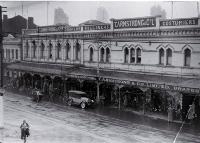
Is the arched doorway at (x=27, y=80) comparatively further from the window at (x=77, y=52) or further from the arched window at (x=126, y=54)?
the arched window at (x=126, y=54)

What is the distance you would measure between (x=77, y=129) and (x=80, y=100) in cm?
754

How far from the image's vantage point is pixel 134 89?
28656 mm

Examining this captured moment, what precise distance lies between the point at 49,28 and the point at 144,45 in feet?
52.0

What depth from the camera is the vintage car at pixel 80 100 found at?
28094 mm

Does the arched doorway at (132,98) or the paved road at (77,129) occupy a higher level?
the arched doorway at (132,98)

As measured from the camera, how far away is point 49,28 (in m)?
40.0

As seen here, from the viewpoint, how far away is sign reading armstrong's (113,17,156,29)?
90.1 feet

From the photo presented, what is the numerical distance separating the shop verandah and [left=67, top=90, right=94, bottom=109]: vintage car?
163cm

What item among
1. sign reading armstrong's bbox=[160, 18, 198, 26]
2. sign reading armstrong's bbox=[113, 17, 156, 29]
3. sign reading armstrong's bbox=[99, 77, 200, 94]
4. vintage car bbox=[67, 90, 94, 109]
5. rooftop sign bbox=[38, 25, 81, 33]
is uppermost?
rooftop sign bbox=[38, 25, 81, 33]

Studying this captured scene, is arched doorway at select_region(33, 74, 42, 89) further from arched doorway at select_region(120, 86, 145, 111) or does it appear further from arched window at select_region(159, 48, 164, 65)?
arched window at select_region(159, 48, 164, 65)

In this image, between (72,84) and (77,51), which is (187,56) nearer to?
(77,51)

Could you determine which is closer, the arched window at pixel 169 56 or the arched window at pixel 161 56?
the arched window at pixel 169 56

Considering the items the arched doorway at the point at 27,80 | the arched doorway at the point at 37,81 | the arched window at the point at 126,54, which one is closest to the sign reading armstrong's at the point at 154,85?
the arched window at the point at 126,54

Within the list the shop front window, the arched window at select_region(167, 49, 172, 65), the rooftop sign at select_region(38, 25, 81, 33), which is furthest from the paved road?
the rooftop sign at select_region(38, 25, 81, 33)
